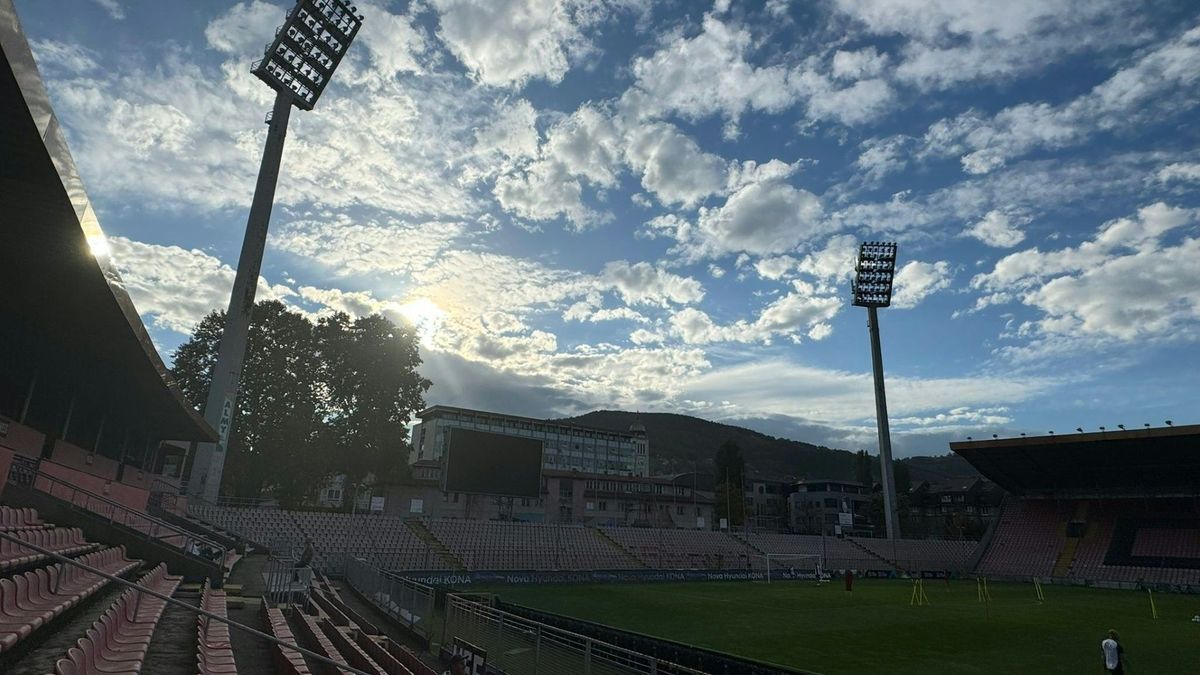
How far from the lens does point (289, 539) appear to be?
120ft

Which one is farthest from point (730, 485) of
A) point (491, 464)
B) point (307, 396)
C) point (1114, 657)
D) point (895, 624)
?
point (1114, 657)

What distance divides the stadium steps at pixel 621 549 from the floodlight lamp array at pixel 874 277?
38898 millimetres

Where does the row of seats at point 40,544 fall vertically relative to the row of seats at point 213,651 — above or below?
above

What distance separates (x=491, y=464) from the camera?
143 feet

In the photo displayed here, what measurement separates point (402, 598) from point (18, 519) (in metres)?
9.63

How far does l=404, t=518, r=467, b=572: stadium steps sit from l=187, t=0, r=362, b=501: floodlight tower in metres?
12.9

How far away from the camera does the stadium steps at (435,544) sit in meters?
41.2

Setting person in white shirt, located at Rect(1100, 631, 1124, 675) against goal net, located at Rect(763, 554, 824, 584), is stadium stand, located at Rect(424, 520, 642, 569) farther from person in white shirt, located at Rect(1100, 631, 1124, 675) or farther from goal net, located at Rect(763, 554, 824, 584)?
person in white shirt, located at Rect(1100, 631, 1124, 675)

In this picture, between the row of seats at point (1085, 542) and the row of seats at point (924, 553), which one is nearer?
the row of seats at point (1085, 542)

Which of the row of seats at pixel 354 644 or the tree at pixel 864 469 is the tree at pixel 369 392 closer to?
the row of seats at pixel 354 644

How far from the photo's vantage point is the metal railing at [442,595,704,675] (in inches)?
418

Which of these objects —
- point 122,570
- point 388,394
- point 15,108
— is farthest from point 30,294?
point 388,394

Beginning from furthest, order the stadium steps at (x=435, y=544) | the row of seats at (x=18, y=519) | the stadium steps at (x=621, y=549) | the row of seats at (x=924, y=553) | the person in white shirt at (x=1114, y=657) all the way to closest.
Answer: the row of seats at (x=924, y=553) < the stadium steps at (x=621, y=549) < the stadium steps at (x=435, y=544) < the person in white shirt at (x=1114, y=657) < the row of seats at (x=18, y=519)

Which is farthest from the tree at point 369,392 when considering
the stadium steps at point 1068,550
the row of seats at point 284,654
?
the stadium steps at point 1068,550
